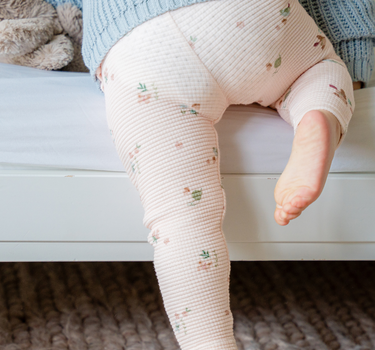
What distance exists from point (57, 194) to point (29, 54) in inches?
14.2

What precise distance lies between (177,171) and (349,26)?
0.45 meters

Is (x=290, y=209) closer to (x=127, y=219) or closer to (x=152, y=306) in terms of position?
(x=127, y=219)

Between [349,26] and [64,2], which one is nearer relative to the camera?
[349,26]

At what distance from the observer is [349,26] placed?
68 centimetres

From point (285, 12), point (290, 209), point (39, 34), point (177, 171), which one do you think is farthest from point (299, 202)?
point (39, 34)

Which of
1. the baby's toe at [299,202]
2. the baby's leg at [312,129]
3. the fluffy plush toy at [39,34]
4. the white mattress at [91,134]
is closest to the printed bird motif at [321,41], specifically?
the baby's leg at [312,129]

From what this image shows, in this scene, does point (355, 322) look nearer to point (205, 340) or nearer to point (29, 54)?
point (205, 340)

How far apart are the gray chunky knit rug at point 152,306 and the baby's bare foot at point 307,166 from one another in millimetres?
388

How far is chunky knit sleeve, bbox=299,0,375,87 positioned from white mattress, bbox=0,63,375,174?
80 mm

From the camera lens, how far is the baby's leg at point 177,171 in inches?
20.1

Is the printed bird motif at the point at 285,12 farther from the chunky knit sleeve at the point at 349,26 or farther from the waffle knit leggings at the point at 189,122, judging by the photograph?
the chunky knit sleeve at the point at 349,26

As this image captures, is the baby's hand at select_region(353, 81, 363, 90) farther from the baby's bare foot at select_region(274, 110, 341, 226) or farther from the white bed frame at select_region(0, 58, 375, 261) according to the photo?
the baby's bare foot at select_region(274, 110, 341, 226)

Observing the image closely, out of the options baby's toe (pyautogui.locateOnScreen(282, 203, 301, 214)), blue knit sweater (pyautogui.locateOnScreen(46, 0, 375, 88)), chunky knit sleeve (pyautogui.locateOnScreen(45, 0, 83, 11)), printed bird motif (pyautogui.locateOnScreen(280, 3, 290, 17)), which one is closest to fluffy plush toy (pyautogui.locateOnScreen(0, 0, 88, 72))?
chunky knit sleeve (pyautogui.locateOnScreen(45, 0, 83, 11))

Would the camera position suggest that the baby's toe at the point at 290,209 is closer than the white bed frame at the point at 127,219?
Yes
